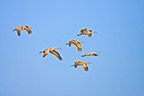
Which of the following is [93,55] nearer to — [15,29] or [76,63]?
[76,63]

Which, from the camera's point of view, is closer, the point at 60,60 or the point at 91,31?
the point at 60,60

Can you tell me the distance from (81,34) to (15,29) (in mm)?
11544

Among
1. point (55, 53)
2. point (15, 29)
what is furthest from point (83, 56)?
point (15, 29)

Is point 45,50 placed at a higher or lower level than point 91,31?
lower

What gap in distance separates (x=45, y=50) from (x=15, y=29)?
23.0 feet

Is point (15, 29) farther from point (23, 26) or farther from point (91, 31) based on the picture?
point (91, 31)

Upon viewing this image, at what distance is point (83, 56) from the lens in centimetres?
7212

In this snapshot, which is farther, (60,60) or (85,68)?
(85,68)

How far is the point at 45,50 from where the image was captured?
212 feet

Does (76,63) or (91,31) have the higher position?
(91,31)

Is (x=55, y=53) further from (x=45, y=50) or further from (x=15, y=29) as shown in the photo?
(x=15, y=29)

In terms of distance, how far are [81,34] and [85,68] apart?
6.16m

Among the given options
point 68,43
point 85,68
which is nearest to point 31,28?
point 68,43

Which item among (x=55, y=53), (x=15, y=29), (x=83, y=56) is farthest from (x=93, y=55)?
(x=15, y=29)
